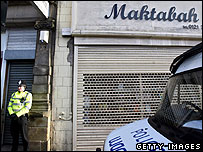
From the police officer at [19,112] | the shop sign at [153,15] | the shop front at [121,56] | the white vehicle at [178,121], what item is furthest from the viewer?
the shop sign at [153,15]

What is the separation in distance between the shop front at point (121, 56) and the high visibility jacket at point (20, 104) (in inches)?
53.3

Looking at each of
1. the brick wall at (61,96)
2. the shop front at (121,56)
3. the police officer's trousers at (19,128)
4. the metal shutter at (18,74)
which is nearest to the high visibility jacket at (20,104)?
the police officer's trousers at (19,128)

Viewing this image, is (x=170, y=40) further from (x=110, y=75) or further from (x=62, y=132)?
(x=62, y=132)

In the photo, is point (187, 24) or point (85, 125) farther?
point (187, 24)

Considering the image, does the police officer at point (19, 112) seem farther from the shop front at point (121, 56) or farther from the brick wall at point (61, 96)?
the shop front at point (121, 56)

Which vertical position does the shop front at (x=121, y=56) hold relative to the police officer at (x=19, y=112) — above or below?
A: above

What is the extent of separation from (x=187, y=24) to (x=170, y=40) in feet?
3.26

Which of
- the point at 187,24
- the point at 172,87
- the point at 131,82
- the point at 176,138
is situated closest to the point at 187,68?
the point at 172,87

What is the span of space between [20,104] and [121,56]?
3.52 metres

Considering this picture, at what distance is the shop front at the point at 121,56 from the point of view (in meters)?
4.65

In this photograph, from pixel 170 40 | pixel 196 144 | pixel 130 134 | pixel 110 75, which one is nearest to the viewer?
pixel 196 144

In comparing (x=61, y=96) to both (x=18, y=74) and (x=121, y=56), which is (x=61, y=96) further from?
(x=121, y=56)

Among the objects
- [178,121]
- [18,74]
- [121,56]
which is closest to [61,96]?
[18,74]

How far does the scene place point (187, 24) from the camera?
5375 mm
